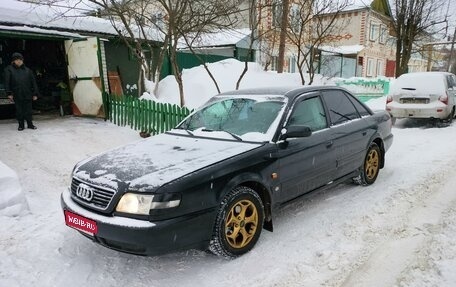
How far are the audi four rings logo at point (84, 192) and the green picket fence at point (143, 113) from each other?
4.77 m

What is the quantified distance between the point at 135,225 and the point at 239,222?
3.19ft

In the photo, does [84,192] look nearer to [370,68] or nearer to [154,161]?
[154,161]

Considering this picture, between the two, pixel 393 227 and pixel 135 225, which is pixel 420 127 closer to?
pixel 393 227

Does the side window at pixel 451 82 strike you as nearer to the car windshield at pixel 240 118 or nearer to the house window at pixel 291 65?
the car windshield at pixel 240 118

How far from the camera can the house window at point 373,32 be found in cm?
3138

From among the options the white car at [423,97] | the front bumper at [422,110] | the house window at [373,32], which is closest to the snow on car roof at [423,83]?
the white car at [423,97]

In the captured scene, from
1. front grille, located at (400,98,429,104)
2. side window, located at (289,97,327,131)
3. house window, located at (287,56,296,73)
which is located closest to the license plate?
side window, located at (289,97,327,131)

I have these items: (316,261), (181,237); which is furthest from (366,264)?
(181,237)

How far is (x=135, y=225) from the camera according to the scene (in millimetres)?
2809

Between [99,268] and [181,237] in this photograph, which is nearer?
[181,237]

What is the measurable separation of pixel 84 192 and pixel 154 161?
2.13 ft

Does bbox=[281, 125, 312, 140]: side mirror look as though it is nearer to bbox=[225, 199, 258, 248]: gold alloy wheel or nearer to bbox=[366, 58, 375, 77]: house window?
bbox=[225, 199, 258, 248]: gold alloy wheel

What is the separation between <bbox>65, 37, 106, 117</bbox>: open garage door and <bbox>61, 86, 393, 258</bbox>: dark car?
6074 millimetres

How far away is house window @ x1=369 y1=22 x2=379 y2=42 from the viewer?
31378 mm
